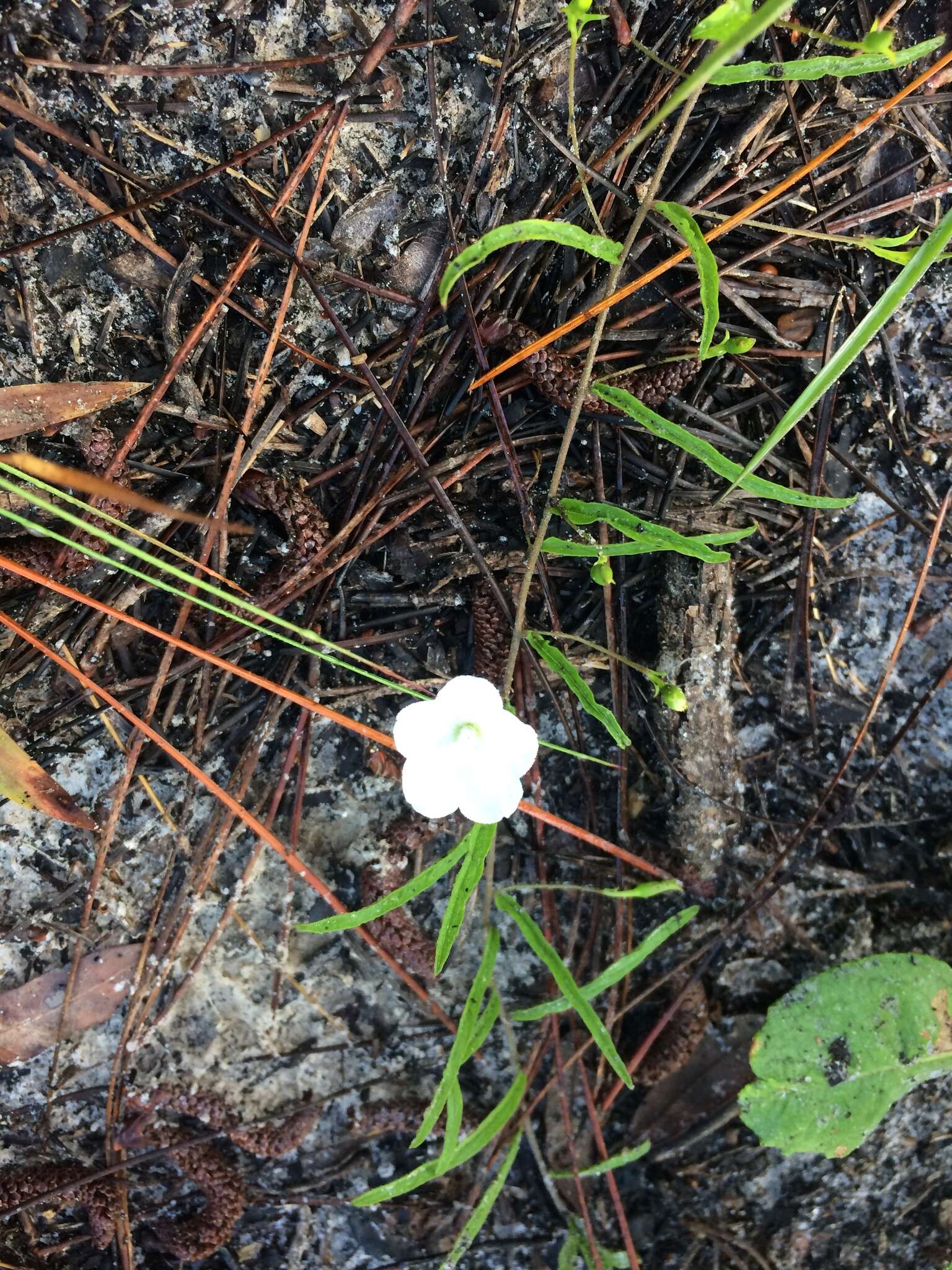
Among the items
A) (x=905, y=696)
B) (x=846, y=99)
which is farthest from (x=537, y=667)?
(x=846, y=99)

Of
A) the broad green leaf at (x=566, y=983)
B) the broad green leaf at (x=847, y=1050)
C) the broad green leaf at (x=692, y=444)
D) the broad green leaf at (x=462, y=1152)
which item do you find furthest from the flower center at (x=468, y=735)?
the broad green leaf at (x=847, y=1050)

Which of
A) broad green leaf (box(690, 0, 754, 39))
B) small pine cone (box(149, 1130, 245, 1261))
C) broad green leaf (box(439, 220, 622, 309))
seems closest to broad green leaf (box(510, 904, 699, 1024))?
small pine cone (box(149, 1130, 245, 1261))

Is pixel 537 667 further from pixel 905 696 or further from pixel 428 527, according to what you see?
pixel 905 696

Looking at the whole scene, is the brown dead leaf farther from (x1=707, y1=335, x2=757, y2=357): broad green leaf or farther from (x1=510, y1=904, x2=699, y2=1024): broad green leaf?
(x1=707, y1=335, x2=757, y2=357): broad green leaf

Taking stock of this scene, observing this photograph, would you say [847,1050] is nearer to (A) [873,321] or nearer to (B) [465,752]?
(B) [465,752]

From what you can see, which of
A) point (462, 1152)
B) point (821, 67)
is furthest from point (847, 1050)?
point (821, 67)

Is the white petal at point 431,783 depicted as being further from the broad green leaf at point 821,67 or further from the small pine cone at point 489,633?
the broad green leaf at point 821,67

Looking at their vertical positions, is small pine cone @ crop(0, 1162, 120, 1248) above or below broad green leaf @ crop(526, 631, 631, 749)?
below
